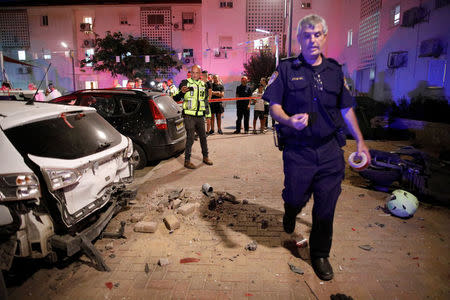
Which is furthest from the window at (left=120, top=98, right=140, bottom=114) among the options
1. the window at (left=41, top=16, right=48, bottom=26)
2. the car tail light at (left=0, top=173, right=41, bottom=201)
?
the window at (left=41, top=16, right=48, bottom=26)

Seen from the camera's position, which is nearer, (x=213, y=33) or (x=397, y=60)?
(x=397, y=60)

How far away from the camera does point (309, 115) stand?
272 cm

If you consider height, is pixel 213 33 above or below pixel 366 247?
above

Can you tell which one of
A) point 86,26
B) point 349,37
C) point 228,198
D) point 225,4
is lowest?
point 228,198

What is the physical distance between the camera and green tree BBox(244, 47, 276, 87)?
28641 mm

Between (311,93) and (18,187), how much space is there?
262cm

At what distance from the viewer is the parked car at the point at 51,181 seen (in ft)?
8.32

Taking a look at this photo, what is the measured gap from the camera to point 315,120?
2.73 metres

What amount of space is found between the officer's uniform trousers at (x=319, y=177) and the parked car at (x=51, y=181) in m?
2.02

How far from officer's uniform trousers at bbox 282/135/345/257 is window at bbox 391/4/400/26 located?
18.2 meters

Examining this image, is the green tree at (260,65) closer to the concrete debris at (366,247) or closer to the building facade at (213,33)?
the building facade at (213,33)

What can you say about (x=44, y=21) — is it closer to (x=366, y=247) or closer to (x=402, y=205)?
(x=402, y=205)

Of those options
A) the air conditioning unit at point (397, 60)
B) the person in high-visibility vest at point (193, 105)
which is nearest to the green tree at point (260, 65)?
the air conditioning unit at point (397, 60)

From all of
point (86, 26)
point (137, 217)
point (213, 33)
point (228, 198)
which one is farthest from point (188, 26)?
point (137, 217)
